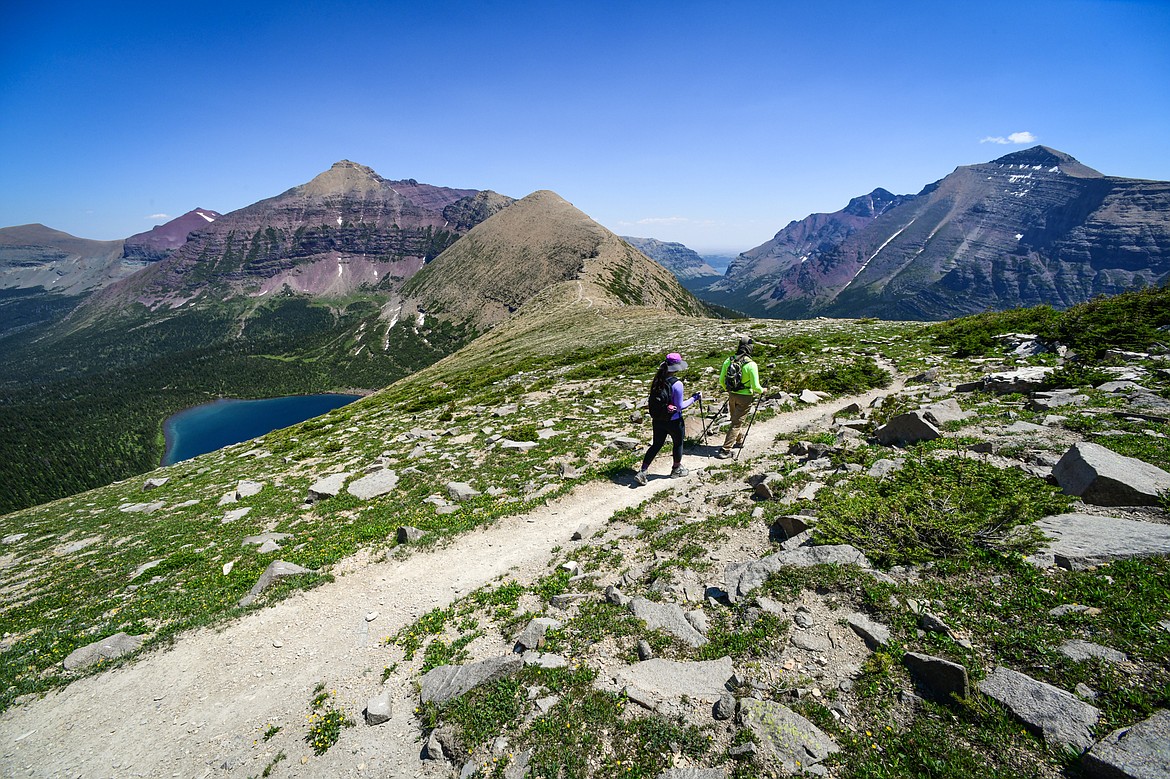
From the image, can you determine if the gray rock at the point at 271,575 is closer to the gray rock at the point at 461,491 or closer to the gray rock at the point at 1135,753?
the gray rock at the point at 461,491

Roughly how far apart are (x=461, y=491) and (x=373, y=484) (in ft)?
15.5

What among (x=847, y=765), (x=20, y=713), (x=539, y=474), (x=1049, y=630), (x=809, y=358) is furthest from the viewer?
(x=809, y=358)

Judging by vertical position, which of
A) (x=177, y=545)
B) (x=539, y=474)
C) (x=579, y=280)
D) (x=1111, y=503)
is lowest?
(x=177, y=545)

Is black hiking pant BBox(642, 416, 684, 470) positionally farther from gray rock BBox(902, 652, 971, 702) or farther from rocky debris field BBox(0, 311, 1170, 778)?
gray rock BBox(902, 652, 971, 702)

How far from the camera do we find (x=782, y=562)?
8.83m

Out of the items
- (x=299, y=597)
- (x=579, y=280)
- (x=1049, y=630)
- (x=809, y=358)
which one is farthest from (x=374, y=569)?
(x=579, y=280)

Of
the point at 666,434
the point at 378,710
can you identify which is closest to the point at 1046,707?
the point at 378,710

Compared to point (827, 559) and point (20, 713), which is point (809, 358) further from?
→ point (20, 713)

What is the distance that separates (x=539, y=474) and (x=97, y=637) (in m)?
12.3

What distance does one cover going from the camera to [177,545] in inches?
623

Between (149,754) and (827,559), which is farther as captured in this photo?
(827,559)

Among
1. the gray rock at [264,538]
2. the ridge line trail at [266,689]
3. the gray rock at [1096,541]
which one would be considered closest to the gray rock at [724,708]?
the ridge line trail at [266,689]

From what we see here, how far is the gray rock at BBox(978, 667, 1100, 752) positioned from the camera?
4762mm

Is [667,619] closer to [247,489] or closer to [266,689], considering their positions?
[266,689]
